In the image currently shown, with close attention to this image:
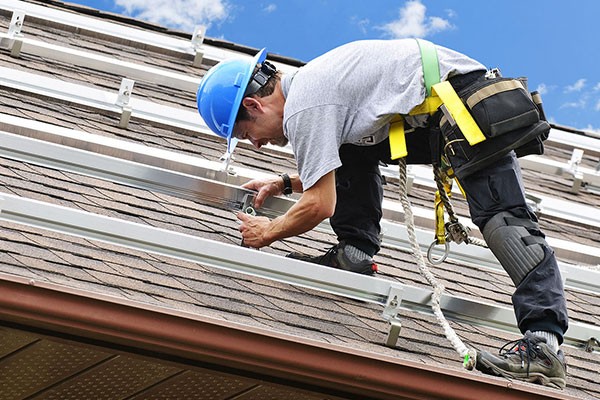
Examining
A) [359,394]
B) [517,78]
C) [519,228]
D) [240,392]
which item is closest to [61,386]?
[240,392]

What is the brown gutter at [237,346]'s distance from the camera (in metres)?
3.21

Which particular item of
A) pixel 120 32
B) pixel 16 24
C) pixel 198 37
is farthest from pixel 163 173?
pixel 198 37

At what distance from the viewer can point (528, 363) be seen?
12.4ft

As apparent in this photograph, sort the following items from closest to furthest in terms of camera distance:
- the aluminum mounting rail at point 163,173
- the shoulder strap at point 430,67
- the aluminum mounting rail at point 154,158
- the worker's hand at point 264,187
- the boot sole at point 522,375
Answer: the boot sole at point 522,375 → the shoulder strap at point 430,67 → the aluminum mounting rail at point 163,173 → the worker's hand at point 264,187 → the aluminum mounting rail at point 154,158

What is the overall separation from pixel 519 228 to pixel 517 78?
0.61 m

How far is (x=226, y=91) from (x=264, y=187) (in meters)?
0.48

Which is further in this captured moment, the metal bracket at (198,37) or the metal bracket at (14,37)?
the metal bracket at (198,37)

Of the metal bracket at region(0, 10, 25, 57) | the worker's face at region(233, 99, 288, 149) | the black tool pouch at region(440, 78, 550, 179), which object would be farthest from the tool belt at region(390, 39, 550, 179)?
the metal bracket at region(0, 10, 25, 57)

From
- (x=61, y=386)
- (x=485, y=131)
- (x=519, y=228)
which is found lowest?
(x=61, y=386)

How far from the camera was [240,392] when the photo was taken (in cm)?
372

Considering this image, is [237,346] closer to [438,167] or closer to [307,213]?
[307,213]

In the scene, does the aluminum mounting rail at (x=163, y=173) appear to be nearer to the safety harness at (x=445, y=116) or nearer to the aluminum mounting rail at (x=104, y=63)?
the safety harness at (x=445, y=116)

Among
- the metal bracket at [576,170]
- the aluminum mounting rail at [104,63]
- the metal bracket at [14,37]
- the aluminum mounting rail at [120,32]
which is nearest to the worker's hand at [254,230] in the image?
the aluminum mounting rail at [104,63]

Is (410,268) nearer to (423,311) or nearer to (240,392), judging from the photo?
(423,311)
